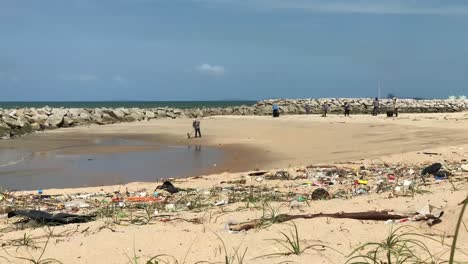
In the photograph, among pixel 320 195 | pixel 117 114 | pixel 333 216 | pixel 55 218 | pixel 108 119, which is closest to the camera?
pixel 333 216

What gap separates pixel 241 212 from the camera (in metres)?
5.51

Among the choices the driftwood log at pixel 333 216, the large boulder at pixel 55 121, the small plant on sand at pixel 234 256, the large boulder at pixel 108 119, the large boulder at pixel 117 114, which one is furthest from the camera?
the large boulder at pixel 117 114

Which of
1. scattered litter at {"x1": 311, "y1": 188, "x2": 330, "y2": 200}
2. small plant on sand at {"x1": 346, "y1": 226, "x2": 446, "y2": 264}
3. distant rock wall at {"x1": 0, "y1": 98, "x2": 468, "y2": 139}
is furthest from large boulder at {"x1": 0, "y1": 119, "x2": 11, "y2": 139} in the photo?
small plant on sand at {"x1": 346, "y1": 226, "x2": 446, "y2": 264}

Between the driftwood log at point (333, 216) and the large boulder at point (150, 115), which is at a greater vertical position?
the driftwood log at point (333, 216)

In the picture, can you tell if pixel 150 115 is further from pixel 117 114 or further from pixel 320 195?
→ pixel 320 195

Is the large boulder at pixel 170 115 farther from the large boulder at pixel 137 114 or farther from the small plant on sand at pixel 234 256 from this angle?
the small plant on sand at pixel 234 256

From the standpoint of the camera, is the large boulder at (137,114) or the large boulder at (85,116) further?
the large boulder at (137,114)

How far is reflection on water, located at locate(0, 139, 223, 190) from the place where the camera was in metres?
12.3

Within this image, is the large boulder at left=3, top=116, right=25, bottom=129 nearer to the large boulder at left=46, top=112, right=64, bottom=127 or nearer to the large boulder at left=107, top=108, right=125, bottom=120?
the large boulder at left=46, top=112, right=64, bottom=127

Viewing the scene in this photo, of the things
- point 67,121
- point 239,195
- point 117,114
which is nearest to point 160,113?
point 117,114

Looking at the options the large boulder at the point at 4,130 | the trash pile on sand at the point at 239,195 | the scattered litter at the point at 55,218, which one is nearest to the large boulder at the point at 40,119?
the large boulder at the point at 4,130

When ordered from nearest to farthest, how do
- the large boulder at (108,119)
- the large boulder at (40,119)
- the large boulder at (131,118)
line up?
the large boulder at (40,119) < the large boulder at (108,119) < the large boulder at (131,118)

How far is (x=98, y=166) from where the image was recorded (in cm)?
1489

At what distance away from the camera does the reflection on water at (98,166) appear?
12281mm
